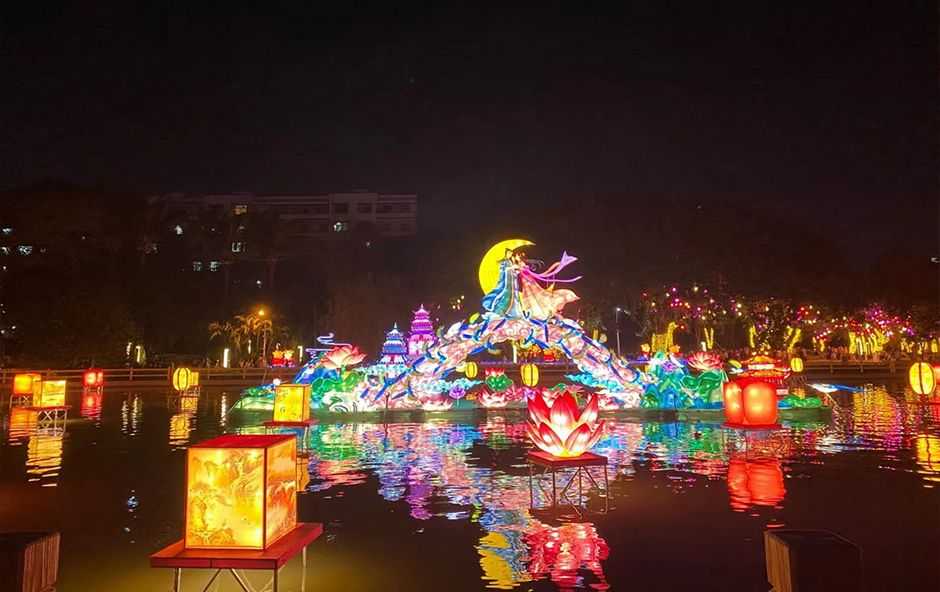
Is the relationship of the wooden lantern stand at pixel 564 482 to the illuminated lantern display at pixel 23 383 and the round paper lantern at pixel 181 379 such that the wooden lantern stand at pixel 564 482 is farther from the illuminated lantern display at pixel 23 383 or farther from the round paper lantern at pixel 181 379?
the round paper lantern at pixel 181 379

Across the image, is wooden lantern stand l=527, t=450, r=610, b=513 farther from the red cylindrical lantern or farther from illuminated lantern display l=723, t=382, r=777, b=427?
the red cylindrical lantern

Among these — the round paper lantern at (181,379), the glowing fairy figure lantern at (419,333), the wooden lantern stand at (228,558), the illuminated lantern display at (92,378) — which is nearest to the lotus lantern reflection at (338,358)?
the round paper lantern at (181,379)

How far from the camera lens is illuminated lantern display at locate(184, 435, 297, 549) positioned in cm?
490

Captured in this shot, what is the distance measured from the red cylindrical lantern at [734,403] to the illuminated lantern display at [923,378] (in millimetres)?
5618

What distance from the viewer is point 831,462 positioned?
11578 mm

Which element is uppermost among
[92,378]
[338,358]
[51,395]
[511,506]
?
[338,358]

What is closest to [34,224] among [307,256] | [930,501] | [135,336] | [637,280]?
[135,336]

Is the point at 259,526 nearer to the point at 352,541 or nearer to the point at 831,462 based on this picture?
the point at 352,541

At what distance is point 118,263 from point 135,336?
16.4 ft

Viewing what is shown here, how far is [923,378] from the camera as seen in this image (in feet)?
51.9

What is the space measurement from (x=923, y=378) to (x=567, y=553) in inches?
515

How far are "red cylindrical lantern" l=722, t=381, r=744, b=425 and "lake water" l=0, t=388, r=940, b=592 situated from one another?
0.59m

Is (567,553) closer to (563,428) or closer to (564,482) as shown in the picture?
(563,428)

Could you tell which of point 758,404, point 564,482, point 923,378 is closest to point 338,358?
point 564,482
